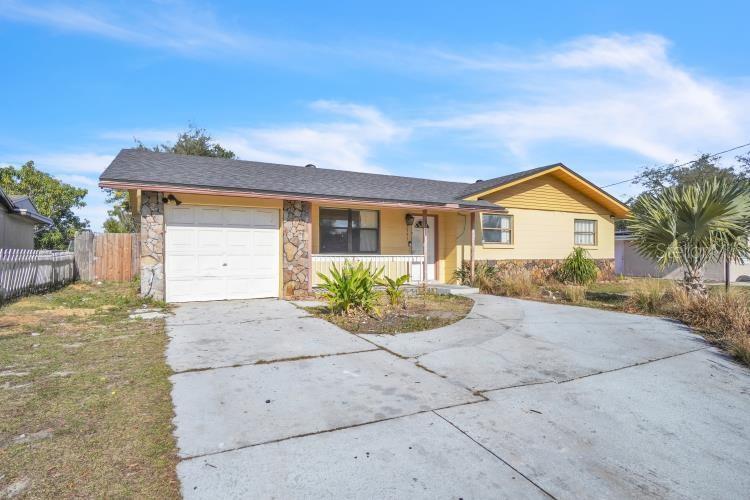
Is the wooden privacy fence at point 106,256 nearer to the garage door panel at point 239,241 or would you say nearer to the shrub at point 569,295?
the garage door panel at point 239,241

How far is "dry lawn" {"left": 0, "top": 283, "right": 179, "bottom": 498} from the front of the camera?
97.6 inches

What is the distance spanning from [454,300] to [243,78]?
10.1 metres

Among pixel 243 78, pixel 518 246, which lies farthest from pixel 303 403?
pixel 518 246

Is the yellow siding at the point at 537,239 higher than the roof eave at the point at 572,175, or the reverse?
the roof eave at the point at 572,175

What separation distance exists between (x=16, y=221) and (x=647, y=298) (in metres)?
23.5

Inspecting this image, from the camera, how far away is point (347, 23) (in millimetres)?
10617

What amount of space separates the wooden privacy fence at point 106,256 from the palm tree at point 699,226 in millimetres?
17279

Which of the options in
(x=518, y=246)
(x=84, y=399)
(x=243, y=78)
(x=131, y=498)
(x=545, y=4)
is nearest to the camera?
(x=131, y=498)

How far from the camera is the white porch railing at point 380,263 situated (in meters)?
11.6

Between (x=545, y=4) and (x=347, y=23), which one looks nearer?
(x=545, y=4)

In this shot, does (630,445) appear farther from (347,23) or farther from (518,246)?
(518,246)

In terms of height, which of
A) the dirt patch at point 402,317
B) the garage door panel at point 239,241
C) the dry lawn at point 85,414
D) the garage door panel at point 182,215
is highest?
the garage door panel at point 182,215

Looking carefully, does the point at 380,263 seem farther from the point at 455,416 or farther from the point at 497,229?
the point at 455,416

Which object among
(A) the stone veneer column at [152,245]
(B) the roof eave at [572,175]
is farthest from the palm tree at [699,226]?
(A) the stone veneer column at [152,245]
